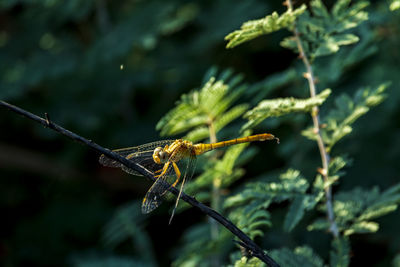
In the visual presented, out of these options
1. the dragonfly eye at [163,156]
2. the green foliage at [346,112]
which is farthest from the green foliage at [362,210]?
the dragonfly eye at [163,156]

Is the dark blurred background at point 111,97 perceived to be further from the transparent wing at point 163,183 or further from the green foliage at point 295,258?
the green foliage at point 295,258

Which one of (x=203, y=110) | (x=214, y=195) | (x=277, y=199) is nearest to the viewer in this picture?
(x=277, y=199)

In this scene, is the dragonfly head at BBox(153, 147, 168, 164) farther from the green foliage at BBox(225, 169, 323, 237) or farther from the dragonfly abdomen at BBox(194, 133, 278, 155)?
the green foliage at BBox(225, 169, 323, 237)

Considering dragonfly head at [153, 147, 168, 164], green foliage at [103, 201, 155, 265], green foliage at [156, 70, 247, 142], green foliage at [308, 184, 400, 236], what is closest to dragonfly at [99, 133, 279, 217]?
dragonfly head at [153, 147, 168, 164]

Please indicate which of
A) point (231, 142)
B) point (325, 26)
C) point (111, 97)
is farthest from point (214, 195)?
point (111, 97)

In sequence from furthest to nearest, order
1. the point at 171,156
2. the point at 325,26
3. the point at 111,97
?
1. the point at 111,97
2. the point at 171,156
3. the point at 325,26

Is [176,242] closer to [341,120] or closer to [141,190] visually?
[141,190]

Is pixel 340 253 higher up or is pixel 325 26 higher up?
pixel 325 26

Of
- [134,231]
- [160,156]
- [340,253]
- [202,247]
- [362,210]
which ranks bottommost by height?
[340,253]

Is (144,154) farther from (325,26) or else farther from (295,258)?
(325,26)
